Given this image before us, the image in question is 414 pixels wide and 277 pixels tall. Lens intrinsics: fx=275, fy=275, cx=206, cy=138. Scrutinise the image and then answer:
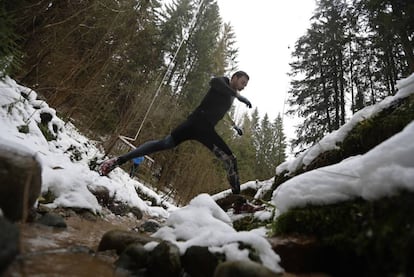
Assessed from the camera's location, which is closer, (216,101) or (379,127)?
(379,127)

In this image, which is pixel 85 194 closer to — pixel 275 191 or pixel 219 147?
pixel 219 147

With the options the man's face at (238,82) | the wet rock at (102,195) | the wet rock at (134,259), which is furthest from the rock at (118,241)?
the man's face at (238,82)

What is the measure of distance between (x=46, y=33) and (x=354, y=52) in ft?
48.2

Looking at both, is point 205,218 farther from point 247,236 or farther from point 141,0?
Result: point 141,0

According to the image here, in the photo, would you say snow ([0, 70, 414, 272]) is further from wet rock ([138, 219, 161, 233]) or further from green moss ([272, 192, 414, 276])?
wet rock ([138, 219, 161, 233])

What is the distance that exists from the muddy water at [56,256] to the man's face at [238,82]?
249 cm

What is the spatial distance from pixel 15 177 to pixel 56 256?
0.51 meters

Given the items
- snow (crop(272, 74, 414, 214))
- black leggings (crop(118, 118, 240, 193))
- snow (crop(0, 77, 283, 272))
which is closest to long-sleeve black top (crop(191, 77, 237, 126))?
black leggings (crop(118, 118, 240, 193))

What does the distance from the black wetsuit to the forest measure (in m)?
1.89

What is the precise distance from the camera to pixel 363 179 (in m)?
1.50

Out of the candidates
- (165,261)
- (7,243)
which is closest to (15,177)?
(7,243)

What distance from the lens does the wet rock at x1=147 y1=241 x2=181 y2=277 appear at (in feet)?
4.90

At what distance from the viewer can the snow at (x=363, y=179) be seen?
1253 millimetres

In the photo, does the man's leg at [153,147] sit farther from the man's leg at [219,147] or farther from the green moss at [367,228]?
the green moss at [367,228]
